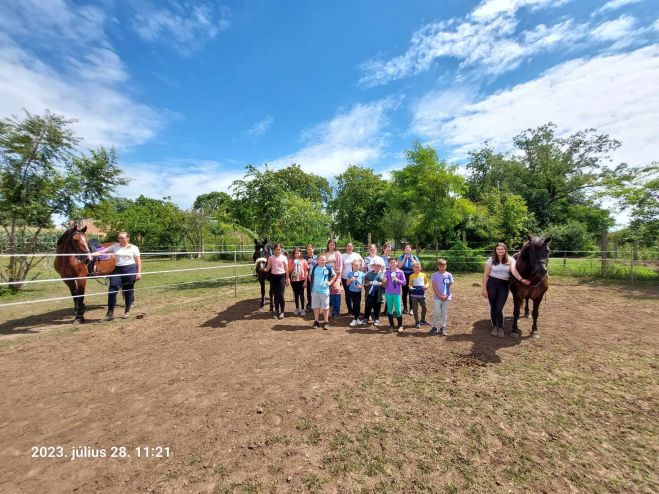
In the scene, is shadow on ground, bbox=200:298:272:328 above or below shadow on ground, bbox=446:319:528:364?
below

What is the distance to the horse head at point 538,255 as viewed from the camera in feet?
15.5

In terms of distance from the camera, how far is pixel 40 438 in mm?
2555

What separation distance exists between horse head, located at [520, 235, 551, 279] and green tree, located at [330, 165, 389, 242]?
24.2m

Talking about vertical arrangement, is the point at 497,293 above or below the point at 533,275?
below

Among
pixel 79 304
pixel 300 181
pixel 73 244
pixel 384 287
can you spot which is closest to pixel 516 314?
pixel 384 287

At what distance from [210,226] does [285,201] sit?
17.3 m

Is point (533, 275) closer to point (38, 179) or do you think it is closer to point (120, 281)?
point (120, 281)

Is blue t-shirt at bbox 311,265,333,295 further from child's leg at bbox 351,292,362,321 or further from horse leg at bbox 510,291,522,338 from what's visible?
horse leg at bbox 510,291,522,338

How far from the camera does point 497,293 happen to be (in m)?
4.95

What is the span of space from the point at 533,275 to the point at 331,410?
171 inches

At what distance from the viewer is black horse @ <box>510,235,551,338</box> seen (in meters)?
4.79

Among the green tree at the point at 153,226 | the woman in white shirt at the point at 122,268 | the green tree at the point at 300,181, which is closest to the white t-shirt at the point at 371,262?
the woman in white shirt at the point at 122,268

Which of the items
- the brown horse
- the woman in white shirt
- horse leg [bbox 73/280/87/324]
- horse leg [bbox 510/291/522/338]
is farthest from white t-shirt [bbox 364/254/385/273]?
horse leg [bbox 73/280/87/324]

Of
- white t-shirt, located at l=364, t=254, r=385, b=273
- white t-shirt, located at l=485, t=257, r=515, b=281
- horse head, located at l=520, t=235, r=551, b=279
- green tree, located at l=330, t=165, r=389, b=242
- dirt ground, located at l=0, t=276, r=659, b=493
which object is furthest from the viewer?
green tree, located at l=330, t=165, r=389, b=242
